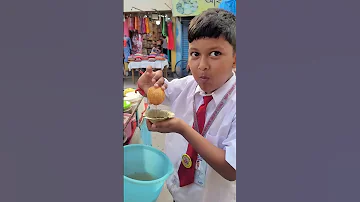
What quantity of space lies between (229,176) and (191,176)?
178 millimetres

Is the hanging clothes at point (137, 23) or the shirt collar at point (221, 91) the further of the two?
the hanging clothes at point (137, 23)

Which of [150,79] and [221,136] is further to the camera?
[150,79]

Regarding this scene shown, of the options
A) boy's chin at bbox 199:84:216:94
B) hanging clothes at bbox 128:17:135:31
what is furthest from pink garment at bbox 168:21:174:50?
boy's chin at bbox 199:84:216:94

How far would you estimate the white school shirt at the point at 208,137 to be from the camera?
0.85m

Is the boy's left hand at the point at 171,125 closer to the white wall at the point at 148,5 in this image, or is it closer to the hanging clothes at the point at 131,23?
the hanging clothes at the point at 131,23

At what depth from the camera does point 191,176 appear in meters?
0.91

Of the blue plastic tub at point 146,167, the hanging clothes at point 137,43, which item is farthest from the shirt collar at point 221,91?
the hanging clothes at point 137,43

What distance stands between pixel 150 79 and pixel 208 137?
1.06 feet

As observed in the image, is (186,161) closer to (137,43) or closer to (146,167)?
(146,167)

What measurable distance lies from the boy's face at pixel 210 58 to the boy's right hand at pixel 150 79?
18 cm

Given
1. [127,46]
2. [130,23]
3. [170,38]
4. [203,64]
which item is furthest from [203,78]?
[130,23]

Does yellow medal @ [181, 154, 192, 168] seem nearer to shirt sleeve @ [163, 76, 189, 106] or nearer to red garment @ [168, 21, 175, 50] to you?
shirt sleeve @ [163, 76, 189, 106]

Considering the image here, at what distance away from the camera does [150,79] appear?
3.26ft

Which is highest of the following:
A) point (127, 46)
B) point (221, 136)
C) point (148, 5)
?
point (148, 5)
